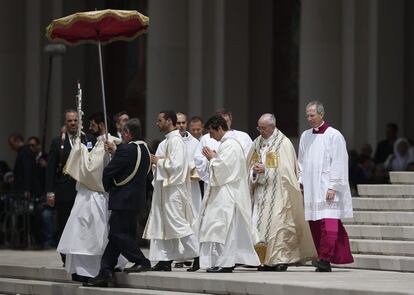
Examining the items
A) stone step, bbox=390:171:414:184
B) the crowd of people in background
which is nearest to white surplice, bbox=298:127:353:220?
stone step, bbox=390:171:414:184

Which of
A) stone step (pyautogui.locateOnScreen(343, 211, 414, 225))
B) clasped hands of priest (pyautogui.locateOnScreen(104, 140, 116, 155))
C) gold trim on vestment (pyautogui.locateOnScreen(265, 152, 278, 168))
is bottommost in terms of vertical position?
stone step (pyautogui.locateOnScreen(343, 211, 414, 225))

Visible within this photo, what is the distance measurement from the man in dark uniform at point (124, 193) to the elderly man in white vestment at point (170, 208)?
46cm

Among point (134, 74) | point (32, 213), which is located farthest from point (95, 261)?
point (134, 74)

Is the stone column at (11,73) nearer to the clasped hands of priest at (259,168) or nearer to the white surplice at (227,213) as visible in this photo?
the clasped hands of priest at (259,168)

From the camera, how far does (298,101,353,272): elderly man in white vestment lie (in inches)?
679

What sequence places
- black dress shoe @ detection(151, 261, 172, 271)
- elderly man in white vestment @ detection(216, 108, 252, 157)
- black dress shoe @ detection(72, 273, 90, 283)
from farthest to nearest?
elderly man in white vestment @ detection(216, 108, 252, 157) → black dress shoe @ detection(151, 261, 172, 271) → black dress shoe @ detection(72, 273, 90, 283)

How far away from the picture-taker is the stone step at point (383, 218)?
19.1m

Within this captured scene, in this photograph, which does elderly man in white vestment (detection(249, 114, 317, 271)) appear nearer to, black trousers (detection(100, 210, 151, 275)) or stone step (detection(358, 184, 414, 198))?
black trousers (detection(100, 210, 151, 275))

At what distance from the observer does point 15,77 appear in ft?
109

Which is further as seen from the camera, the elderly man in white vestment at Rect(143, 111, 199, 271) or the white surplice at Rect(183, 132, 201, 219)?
the white surplice at Rect(183, 132, 201, 219)

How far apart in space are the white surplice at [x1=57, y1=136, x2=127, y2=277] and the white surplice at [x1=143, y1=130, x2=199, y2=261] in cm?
63

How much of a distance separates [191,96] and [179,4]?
1.88 metres

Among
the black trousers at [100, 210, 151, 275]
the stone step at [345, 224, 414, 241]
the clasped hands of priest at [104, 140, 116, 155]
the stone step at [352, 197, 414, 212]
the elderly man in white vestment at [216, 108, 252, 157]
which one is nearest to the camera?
the black trousers at [100, 210, 151, 275]

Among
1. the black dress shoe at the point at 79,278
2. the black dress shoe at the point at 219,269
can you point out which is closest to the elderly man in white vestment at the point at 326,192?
the black dress shoe at the point at 219,269
